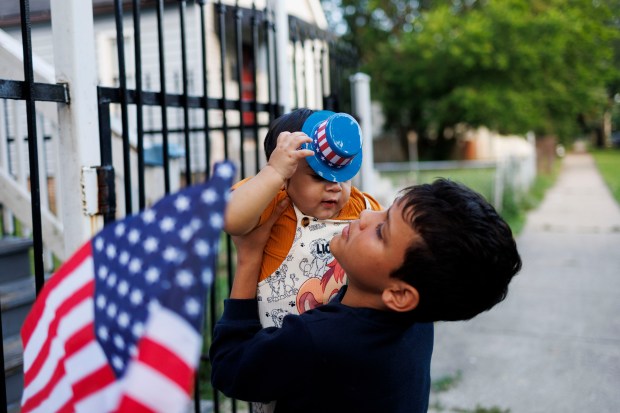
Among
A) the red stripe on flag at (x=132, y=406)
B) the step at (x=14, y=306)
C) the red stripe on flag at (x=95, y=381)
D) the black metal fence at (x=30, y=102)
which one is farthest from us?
the step at (x=14, y=306)

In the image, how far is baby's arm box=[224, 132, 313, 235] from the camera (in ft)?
4.20

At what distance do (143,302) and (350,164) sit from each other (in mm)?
641

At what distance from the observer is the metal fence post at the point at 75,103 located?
6.19 ft

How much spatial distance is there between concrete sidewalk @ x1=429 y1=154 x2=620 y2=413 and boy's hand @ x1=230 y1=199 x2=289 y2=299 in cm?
271

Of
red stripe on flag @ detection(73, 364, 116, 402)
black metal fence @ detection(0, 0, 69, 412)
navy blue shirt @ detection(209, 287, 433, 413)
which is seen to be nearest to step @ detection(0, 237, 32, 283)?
black metal fence @ detection(0, 0, 69, 412)

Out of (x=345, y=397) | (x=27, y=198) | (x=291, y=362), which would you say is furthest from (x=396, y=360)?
(x=27, y=198)

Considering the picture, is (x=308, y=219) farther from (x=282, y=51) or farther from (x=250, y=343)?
(x=282, y=51)

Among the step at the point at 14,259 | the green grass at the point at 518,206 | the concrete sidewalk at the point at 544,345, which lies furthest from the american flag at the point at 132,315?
the green grass at the point at 518,206

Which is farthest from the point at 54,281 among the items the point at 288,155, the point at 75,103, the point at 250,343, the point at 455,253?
the point at 75,103

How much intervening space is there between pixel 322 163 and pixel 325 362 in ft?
1.49

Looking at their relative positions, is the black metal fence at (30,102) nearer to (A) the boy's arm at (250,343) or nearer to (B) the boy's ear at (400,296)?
(A) the boy's arm at (250,343)

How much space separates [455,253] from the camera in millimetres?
1141

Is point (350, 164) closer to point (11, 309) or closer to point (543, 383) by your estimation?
point (11, 309)

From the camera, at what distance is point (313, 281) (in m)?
1.50
